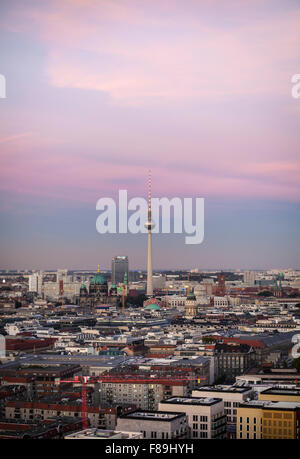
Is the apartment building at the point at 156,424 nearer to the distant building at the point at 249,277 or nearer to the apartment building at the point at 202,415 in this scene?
the apartment building at the point at 202,415

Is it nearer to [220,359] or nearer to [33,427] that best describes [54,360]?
[220,359]

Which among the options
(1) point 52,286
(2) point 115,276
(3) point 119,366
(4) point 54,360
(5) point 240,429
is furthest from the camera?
(2) point 115,276

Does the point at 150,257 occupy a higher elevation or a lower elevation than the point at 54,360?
higher

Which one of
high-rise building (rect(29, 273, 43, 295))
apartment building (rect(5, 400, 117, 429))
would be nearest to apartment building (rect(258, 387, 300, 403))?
apartment building (rect(5, 400, 117, 429))

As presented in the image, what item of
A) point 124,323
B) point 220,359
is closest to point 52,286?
point 124,323

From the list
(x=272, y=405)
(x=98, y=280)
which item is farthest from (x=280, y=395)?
(x=98, y=280)

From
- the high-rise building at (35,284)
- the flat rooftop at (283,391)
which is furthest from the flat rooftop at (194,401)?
the high-rise building at (35,284)

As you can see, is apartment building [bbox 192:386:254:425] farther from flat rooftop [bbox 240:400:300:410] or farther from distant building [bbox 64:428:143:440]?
distant building [bbox 64:428:143:440]
